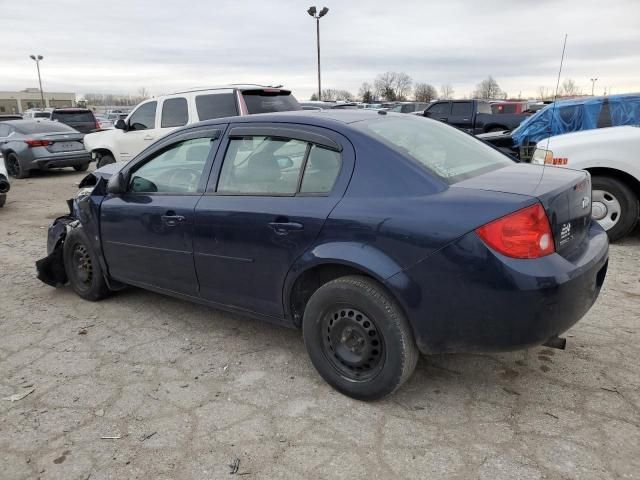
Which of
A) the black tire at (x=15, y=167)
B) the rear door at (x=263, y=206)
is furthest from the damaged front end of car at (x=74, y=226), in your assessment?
the black tire at (x=15, y=167)

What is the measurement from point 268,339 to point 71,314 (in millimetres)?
1857

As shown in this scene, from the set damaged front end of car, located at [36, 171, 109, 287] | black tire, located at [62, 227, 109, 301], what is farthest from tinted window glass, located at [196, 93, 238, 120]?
black tire, located at [62, 227, 109, 301]

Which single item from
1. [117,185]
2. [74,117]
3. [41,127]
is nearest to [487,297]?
[117,185]

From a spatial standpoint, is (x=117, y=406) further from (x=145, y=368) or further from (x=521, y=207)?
(x=521, y=207)

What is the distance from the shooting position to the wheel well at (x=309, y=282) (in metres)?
2.89

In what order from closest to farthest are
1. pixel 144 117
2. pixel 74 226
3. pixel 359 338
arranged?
pixel 359 338
pixel 74 226
pixel 144 117

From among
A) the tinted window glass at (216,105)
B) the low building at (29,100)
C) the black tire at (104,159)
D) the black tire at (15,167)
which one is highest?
the low building at (29,100)

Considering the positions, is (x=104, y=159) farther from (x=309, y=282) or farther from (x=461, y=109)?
(x=461, y=109)

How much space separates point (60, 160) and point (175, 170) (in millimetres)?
10689

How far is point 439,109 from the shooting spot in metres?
17.1

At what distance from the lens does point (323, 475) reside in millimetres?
2334

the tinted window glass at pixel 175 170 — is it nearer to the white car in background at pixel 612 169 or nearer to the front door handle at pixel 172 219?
the front door handle at pixel 172 219

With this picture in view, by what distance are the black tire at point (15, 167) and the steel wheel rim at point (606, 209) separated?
12.8 meters

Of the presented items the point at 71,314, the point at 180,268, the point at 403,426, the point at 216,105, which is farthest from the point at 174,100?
the point at 403,426
